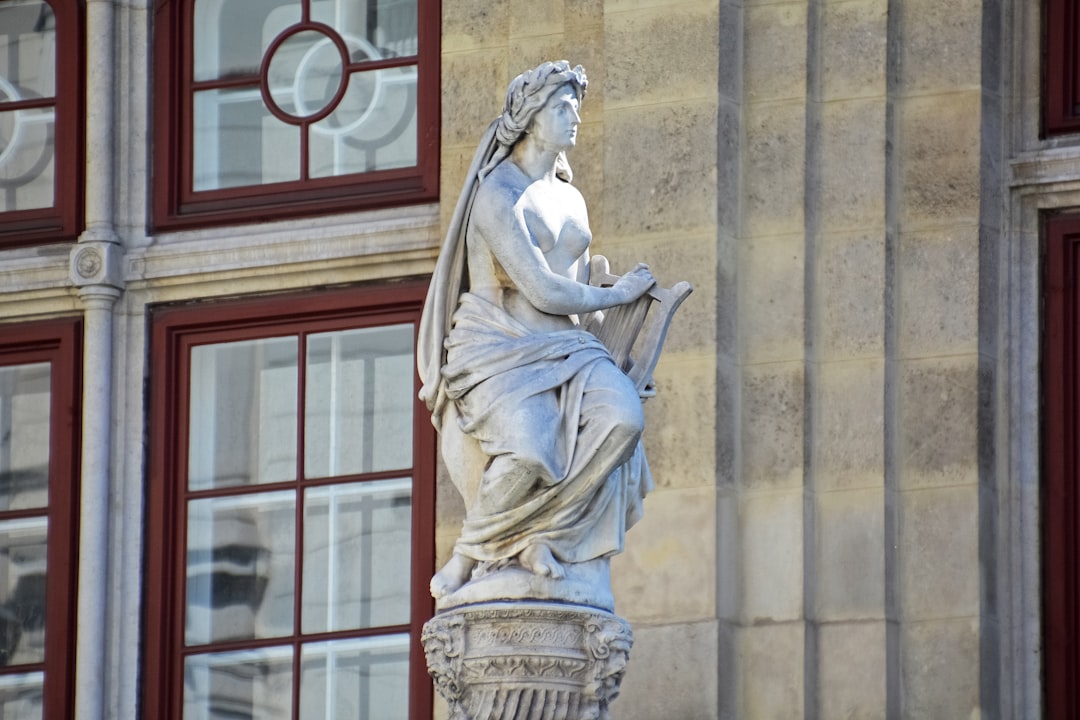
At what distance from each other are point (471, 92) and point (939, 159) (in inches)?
90.2

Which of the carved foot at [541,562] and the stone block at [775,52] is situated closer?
the carved foot at [541,562]

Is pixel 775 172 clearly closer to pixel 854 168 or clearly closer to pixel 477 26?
pixel 854 168

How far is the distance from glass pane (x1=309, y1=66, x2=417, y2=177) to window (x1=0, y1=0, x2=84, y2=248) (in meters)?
1.27

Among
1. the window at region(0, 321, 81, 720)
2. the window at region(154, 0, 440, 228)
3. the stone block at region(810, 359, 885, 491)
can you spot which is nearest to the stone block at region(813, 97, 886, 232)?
the stone block at region(810, 359, 885, 491)

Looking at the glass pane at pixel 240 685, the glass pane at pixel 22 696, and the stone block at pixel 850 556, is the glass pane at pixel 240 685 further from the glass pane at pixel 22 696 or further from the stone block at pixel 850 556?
the stone block at pixel 850 556

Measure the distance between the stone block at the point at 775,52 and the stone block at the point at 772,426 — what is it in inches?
47.8

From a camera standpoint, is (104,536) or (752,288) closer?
(752,288)

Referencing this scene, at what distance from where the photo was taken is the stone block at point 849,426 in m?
14.6

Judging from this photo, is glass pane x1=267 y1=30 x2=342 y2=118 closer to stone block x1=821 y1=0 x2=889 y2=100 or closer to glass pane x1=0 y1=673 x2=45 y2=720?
stone block x1=821 y1=0 x2=889 y2=100

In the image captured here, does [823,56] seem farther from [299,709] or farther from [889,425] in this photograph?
[299,709]

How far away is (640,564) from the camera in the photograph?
48.1ft

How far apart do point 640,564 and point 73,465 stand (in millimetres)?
3335

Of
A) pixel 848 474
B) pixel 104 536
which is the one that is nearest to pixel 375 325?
pixel 104 536

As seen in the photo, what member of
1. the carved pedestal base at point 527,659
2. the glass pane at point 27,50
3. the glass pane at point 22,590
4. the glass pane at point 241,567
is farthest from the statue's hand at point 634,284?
the glass pane at point 27,50
